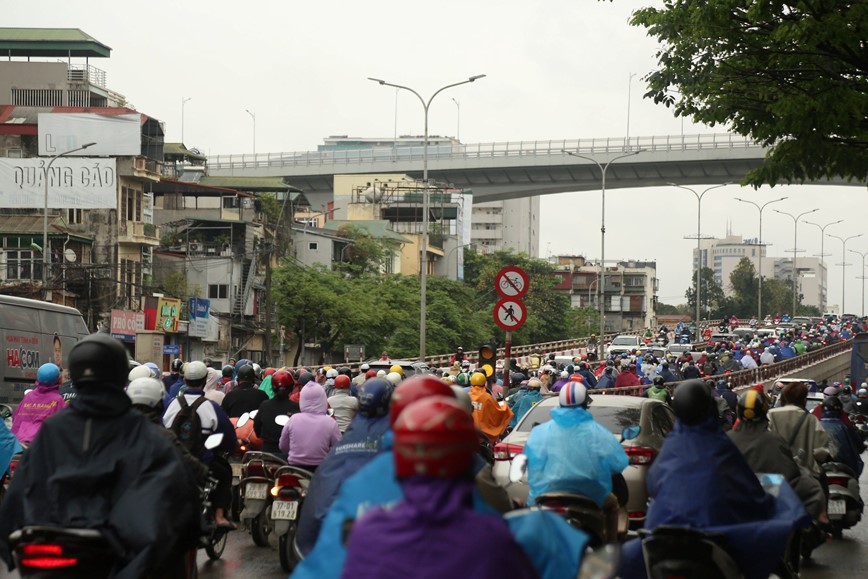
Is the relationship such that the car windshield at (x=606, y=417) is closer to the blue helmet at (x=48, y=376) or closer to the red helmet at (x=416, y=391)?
the blue helmet at (x=48, y=376)

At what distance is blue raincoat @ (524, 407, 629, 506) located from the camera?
28.6ft

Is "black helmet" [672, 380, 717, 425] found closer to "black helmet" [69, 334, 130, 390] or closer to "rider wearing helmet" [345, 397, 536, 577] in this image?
"black helmet" [69, 334, 130, 390]

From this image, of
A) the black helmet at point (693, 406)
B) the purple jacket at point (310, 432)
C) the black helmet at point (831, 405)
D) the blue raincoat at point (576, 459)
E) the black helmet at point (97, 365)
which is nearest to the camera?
the black helmet at point (97, 365)

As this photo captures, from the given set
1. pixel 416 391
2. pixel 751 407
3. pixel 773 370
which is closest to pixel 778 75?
pixel 751 407

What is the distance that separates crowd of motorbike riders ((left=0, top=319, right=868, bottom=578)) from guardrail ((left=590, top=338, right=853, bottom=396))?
18.0m

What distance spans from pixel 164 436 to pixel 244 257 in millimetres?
59155

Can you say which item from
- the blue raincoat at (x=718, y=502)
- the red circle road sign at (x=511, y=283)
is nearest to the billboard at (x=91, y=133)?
the red circle road sign at (x=511, y=283)

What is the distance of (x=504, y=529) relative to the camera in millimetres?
3732

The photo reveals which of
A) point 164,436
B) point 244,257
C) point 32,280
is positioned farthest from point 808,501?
point 244,257

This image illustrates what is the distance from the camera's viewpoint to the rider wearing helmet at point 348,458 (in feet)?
24.8

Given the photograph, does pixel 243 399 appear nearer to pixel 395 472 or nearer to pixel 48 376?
pixel 48 376

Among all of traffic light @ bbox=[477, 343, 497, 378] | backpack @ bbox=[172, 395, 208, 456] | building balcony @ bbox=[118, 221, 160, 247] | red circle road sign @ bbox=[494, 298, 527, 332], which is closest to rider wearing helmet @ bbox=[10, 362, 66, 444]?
backpack @ bbox=[172, 395, 208, 456]

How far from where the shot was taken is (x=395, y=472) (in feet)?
12.3

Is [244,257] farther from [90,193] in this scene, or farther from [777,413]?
[777,413]
